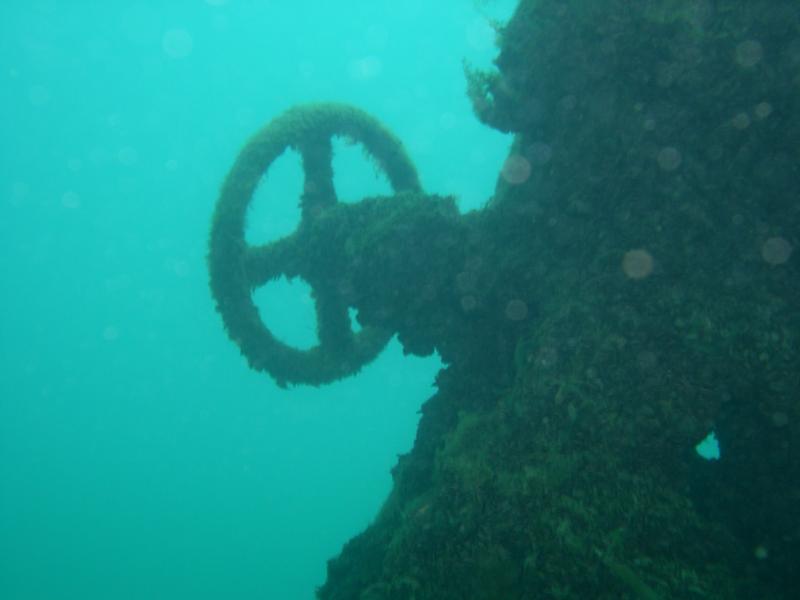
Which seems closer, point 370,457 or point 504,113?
point 504,113

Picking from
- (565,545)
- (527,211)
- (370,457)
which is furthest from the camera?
(370,457)

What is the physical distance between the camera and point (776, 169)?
4.56m

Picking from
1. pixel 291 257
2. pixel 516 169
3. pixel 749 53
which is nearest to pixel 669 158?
pixel 749 53

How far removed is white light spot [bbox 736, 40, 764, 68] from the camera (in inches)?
170

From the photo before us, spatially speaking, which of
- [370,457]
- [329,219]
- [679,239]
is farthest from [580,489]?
[370,457]

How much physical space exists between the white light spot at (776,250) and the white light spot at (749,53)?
133cm

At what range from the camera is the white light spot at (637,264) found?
4.59 m

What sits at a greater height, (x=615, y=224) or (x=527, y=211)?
(x=527, y=211)

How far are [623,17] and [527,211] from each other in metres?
1.72

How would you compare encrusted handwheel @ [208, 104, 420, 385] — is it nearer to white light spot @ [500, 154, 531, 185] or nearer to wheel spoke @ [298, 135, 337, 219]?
wheel spoke @ [298, 135, 337, 219]

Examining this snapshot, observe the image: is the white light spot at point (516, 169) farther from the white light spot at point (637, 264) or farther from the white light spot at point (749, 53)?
the white light spot at point (749, 53)

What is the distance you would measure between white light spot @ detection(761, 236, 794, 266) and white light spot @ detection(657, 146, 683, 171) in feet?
3.02

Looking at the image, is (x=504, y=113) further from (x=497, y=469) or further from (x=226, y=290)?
(x=226, y=290)

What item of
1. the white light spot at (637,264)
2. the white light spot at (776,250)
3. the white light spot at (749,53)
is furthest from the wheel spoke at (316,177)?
the white light spot at (776,250)
